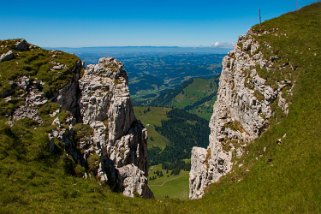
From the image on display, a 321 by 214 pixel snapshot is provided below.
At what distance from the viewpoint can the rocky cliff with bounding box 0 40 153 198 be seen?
2360 inches

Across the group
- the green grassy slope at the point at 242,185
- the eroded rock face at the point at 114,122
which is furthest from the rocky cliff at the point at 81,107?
the green grassy slope at the point at 242,185

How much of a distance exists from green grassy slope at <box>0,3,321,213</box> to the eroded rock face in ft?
78.7

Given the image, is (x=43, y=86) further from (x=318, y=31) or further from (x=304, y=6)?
(x=304, y=6)

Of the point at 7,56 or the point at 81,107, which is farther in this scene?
the point at 81,107

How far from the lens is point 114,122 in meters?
71.9

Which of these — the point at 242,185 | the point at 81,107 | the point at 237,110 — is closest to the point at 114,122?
the point at 81,107

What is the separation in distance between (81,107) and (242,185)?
4325 centimetres

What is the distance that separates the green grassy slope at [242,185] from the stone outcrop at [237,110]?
7847 millimetres

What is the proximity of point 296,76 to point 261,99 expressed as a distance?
7.14 m

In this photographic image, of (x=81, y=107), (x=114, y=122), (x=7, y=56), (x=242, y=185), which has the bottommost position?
(x=114, y=122)

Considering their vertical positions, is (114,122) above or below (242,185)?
below

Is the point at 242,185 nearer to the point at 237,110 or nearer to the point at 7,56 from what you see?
the point at 237,110

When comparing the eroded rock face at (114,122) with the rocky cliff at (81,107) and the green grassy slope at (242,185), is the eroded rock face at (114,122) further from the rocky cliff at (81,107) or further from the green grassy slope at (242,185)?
the green grassy slope at (242,185)

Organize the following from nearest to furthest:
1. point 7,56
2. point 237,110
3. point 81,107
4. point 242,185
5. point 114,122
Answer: point 242,185, point 237,110, point 7,56, point 114,122, point 81,107
